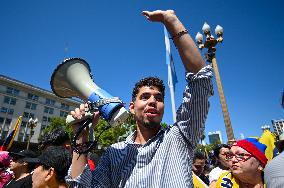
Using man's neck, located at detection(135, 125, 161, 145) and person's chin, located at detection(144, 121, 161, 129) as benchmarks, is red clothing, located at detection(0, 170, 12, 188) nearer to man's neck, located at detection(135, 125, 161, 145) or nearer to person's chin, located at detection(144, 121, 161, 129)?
man's neck, located at detection(135, 125, 161, 145)

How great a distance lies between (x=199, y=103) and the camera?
165 cm

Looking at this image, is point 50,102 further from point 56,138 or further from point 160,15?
point 160,15

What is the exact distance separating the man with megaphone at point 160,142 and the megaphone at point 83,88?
13cm

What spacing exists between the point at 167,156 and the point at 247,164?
1.61 m

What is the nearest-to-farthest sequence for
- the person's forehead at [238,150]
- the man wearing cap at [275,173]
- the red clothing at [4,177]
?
the man wearing cap at [275,173] < the person's forehead at [238,150] < the red clothing at [4,177]

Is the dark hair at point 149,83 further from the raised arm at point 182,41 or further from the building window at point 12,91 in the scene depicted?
the building window at point 12,91

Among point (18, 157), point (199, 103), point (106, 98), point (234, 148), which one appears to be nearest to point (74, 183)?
point (106, 98)

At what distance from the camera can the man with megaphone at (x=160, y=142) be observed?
62.5 inches

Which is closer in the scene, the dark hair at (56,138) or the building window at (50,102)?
the dark hair at (56,138)

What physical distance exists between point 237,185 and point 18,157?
3235mm

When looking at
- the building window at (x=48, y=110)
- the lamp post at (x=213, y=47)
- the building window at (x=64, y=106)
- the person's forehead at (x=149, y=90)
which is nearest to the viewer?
the person's forehead at (x=149, y=90)

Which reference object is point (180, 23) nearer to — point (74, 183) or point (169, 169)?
point (169, 169)

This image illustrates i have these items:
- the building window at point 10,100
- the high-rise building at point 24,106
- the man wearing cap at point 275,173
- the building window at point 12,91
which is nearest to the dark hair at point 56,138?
the man wearing cap at point 275,173

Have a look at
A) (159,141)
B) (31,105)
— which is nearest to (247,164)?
(159,141)
